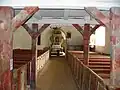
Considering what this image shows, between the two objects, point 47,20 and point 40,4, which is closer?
point 40,4

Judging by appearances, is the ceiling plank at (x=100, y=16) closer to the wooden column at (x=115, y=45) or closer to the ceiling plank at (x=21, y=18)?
the wooden column at (x=115, y=45)

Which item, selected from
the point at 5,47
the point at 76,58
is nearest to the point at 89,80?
the point at 5,47

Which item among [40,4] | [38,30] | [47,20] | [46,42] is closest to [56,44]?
[46,42]

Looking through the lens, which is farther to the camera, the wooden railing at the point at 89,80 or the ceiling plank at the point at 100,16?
the wooden railing at the point at 89,80

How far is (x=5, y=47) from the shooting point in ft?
12.6

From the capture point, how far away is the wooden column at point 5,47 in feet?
12.3

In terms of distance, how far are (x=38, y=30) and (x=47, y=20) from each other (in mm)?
2071

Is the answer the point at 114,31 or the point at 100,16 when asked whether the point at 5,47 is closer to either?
the point at 100,16

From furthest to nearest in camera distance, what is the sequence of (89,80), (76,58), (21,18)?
(76,58), (89,80), (21,18)

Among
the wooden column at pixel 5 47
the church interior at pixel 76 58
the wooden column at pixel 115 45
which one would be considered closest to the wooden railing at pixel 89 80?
the church interior at pixel 76 58

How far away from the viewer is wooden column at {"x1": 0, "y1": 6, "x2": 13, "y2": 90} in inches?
148

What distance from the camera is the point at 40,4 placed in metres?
3.91

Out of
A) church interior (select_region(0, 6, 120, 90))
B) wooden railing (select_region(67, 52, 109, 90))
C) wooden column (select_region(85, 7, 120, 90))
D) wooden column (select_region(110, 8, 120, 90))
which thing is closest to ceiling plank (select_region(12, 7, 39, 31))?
church interior (select_region(0, 6, 120, 90))

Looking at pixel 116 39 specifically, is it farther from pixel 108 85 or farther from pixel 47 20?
pixel 47 20
